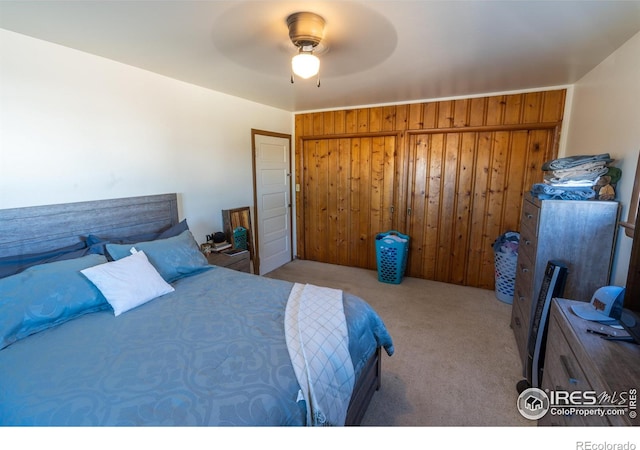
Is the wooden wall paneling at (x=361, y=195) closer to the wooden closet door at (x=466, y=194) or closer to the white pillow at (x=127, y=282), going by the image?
the wooden closet door at (x=466, y=194)

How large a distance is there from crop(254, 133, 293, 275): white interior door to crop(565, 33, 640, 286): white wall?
3.35 m

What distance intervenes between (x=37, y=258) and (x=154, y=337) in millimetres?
1118

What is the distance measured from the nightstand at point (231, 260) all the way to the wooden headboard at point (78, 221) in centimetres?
50

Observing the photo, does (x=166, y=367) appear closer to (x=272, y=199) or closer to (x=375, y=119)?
(x=272, y=199)

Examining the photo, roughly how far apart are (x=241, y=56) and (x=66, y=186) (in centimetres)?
158

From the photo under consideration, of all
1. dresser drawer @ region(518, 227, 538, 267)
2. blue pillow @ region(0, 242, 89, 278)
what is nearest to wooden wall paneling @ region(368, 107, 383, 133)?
dresser drawer @ region(518, 227, 538, 267)

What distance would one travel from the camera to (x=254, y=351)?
1380 millimetres

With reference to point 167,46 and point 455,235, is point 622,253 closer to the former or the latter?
point 455,235

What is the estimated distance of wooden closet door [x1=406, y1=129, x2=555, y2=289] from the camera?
3365 mm

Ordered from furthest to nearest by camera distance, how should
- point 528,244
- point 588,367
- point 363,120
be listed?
point 363,120
point 528,244
point 588,367

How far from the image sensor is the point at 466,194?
365cm

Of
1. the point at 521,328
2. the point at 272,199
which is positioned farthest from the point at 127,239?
the point at 521,328

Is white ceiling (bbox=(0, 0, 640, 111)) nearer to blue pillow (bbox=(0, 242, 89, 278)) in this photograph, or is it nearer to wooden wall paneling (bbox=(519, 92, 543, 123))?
wooden wall paneling (bbox=(519, 92, 543, 123))
